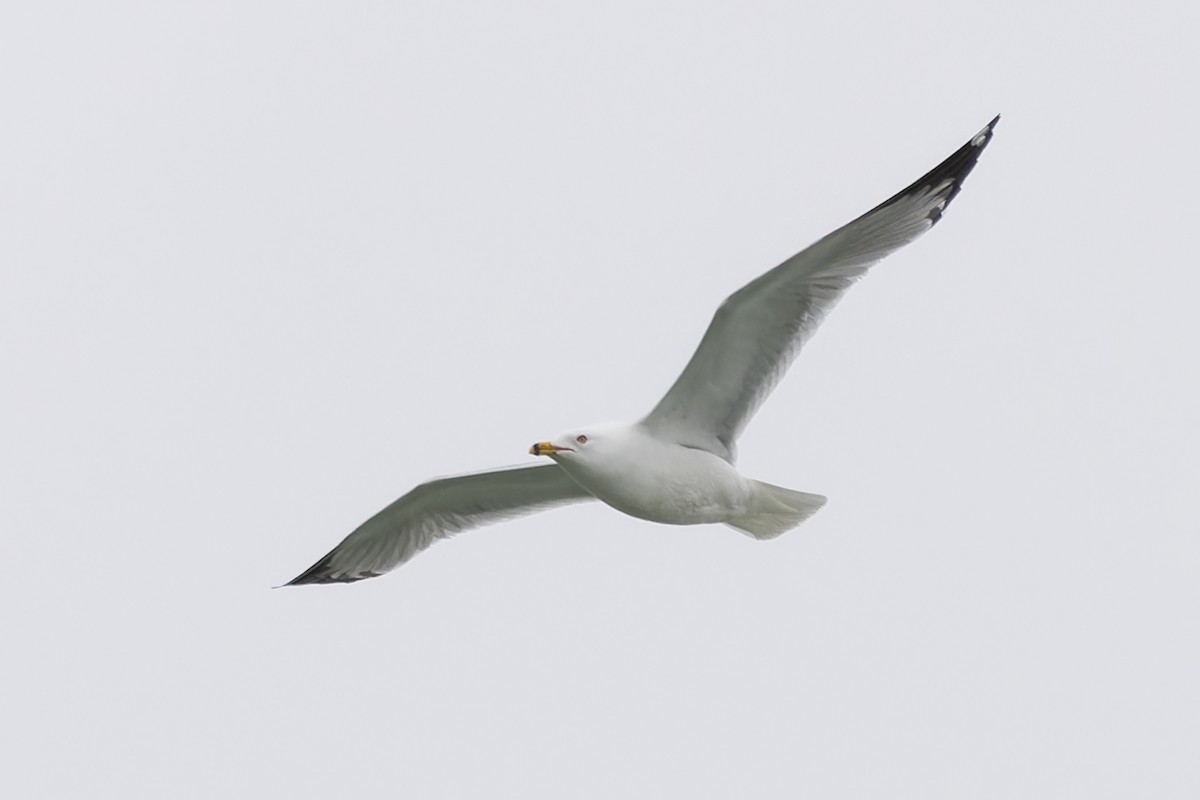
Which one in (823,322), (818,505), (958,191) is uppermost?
(958,191)

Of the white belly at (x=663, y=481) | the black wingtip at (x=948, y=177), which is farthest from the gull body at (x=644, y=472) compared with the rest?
the black wingtip at (x=948, y=177)

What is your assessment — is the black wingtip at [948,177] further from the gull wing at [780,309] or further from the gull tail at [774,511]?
the gull tail at [774,511]

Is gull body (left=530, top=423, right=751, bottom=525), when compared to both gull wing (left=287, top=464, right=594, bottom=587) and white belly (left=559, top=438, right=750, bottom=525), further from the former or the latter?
gull wing (left=287, top=464, right=594, bottom=587)

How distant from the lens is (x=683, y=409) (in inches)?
460

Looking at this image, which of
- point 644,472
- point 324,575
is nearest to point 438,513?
point 324,575

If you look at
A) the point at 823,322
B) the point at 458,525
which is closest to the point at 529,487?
the point at 458,525

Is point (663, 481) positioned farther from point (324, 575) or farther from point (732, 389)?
point (324, 575)

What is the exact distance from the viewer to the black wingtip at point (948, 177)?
37.2ft

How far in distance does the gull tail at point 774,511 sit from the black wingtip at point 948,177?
2037 millimetres

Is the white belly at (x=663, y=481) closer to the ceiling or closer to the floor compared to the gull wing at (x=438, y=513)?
closer to the floor

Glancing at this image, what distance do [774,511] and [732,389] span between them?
41.1 inches

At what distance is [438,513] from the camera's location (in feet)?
44.1

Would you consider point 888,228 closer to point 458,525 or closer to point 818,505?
point 818,505

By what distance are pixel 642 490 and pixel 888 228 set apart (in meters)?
2.22
